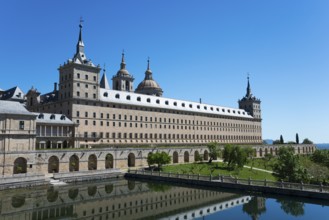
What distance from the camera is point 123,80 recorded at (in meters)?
107

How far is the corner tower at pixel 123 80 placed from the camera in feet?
348

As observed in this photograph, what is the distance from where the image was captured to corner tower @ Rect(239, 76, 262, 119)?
425ft

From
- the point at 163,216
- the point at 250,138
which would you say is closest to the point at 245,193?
the point at 163,216

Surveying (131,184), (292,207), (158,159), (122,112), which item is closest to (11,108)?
(131,184)

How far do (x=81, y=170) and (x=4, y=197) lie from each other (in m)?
18.6

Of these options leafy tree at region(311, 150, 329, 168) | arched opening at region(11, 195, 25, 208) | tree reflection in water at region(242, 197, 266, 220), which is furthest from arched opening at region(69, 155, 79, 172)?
leafy tree at region(311, 150, 329, 168)

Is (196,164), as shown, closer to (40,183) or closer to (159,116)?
(159,116)

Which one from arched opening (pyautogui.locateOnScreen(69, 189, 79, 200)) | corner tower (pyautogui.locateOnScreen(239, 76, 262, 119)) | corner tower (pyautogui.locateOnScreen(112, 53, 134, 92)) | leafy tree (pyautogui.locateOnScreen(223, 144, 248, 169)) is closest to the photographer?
arched opening (pyautogui.locateOnScreen(69, 189, 79, 200))

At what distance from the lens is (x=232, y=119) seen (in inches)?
4584

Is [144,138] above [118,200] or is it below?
above

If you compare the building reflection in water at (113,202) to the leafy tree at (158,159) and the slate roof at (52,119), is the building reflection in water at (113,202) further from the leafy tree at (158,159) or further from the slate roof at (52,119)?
the slate roof at (52,119)

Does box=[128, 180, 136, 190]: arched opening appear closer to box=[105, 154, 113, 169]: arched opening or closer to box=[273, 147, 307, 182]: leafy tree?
box=[105, 154, 113, 169]: arched opening

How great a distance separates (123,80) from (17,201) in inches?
2920

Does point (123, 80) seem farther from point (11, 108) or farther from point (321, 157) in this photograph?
point (321, 157)
